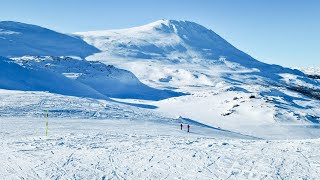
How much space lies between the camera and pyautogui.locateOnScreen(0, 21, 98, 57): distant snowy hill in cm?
13175

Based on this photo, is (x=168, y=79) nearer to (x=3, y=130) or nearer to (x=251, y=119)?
(x=251, y=119)

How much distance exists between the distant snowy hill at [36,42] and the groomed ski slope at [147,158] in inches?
4364

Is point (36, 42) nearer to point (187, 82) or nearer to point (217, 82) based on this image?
point (187, 82)

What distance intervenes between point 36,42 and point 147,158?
143763 mm

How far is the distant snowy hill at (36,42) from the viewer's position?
131750 millimetres

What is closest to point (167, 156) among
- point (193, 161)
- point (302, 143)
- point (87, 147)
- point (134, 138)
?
point (193, 161)

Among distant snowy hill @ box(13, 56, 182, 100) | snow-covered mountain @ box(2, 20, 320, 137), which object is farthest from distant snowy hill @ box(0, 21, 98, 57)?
distant snowy hill @ box(13, 56, 182, 100)

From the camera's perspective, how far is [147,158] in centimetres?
1580

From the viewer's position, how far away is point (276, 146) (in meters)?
19.5

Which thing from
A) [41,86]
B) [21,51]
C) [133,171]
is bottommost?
[133,171]

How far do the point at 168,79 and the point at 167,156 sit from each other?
3810 inches

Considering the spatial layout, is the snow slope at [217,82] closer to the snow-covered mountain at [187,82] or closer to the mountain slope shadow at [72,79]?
the snow-covered mountain at [187,82]

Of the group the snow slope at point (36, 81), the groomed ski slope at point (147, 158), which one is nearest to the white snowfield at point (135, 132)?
the groomed ski slope at point (147, 158)

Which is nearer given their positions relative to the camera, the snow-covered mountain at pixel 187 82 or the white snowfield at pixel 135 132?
the white snowfield at pixel 135 132
